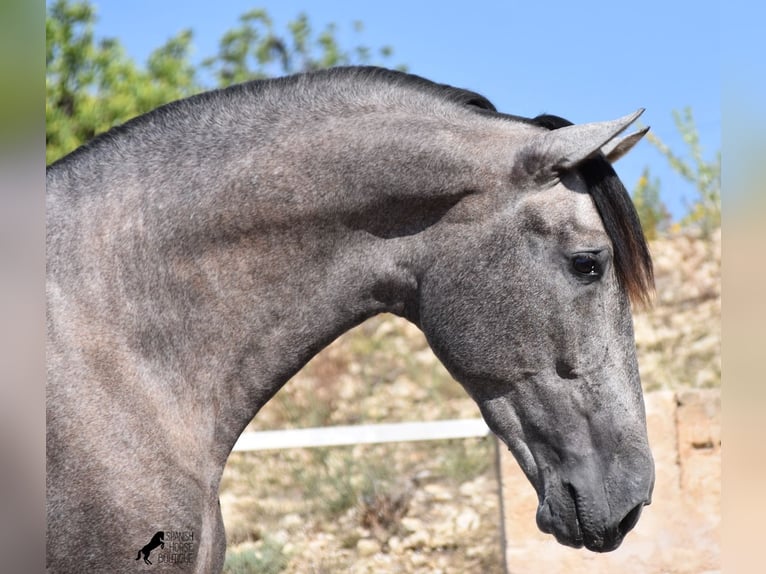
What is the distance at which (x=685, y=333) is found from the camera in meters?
7.67

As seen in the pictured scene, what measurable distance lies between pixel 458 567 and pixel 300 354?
303cm

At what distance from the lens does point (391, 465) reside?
6.01m

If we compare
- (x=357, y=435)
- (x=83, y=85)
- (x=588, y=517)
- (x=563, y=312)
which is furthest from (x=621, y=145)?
(x=83, y=85)

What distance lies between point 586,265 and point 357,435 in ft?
9.84

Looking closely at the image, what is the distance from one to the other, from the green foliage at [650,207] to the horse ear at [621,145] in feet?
20.0

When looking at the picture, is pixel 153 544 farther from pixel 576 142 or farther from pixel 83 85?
pixel 83 85

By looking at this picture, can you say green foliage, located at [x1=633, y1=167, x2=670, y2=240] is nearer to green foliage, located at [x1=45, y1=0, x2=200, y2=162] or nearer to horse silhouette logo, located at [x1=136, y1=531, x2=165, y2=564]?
green foliage, located at [x1=45, y1=0, x2=200, y2=162]

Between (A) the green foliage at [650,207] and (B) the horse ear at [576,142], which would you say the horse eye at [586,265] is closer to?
(B) the horse ear at [576,142]

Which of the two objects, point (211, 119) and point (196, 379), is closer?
point (196, 379)

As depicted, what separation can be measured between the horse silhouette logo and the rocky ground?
8.59 feet

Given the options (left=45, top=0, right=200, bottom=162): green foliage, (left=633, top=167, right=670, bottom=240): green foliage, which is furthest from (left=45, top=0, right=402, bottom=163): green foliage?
(left=633, top=167, right=670, bottom=240): green foliage
